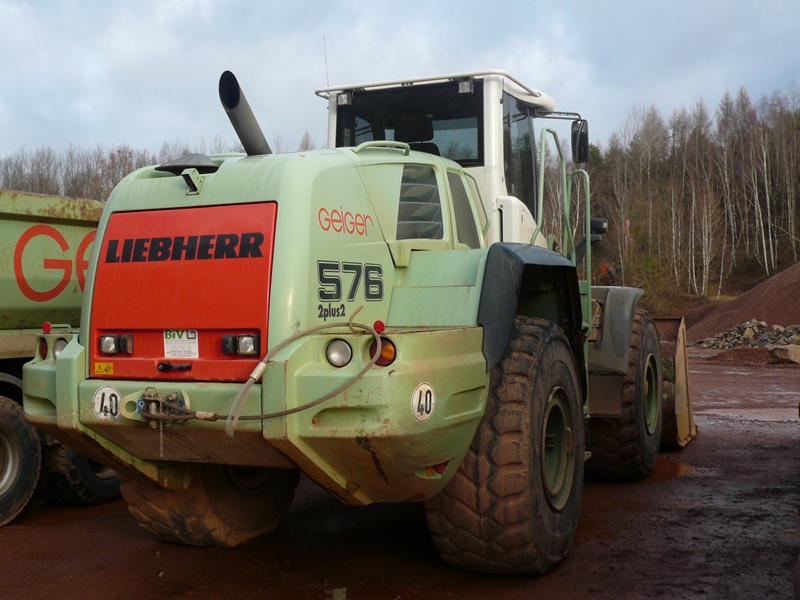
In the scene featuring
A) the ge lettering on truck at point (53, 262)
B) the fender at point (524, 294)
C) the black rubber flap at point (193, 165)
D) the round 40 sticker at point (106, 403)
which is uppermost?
the black rubber flap at point (193, 165)

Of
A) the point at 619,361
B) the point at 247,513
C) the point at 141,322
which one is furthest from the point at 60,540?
the point at 619,361

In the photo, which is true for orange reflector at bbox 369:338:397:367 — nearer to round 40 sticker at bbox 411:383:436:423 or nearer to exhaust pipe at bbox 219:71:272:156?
round 40 sticker at bbox 411:383:436:423

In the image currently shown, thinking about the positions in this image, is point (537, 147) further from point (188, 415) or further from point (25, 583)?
point (25, 583)

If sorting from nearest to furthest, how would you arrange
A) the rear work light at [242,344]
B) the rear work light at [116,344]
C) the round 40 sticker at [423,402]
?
the round 40 sticker at [423,402], the rear work light at [242,344], the rear work light at [116,344]

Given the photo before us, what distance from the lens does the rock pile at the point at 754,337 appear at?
21953 millimetres

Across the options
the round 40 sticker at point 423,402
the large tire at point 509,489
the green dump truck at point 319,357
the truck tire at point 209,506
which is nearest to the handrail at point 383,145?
the green dump truck at point 319,357

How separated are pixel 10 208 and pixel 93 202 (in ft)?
2.58

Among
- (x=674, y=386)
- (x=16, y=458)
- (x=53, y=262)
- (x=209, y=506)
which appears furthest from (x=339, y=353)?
(x=674, y=386)

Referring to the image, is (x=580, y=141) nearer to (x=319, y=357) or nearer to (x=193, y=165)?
(x=193, y=165)

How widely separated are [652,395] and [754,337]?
1747 centimetres

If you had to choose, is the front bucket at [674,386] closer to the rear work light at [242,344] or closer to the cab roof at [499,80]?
the cab roof at [499,80]

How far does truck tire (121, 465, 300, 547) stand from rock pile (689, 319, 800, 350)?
18.9 meters

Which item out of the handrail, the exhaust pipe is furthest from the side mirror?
the exhaust pipe

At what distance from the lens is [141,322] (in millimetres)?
4016
